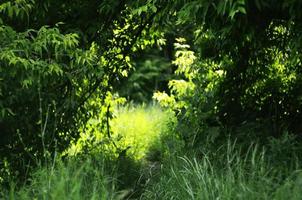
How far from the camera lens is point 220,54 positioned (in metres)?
6.71

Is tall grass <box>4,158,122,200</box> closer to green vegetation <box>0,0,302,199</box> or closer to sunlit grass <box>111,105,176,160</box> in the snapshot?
green vegetation <box>0,0,302,199</box>

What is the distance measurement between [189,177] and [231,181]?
57 centimetres

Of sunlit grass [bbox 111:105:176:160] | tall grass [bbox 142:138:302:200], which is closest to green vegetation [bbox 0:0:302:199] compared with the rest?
tall grass [bbox 142:138:302:200]

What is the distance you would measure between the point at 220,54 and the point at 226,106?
68 centimetres

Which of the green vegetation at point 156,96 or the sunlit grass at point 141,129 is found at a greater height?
the green vegetation at point 156,96

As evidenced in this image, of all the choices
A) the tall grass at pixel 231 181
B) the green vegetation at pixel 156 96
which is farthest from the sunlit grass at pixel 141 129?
the tall grass at pixel 231 181

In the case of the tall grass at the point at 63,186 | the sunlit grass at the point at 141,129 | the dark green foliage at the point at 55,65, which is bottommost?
the sunlit grass at the point at 141,129

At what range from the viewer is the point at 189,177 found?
4.79 meters

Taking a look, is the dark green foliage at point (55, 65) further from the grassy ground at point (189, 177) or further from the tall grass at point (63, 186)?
the grassy ground at point (189, 177)

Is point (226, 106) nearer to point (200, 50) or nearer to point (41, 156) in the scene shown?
point (200, 50)

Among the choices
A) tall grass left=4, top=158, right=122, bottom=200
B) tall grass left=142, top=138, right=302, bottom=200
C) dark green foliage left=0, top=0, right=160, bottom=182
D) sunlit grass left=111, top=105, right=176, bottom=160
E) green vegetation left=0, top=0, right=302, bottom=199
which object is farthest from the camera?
sunlit grass left=111, top=105, right=176, bottom=160

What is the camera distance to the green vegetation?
14.4ft

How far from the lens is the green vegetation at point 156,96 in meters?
4.39

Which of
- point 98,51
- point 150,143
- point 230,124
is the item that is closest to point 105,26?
point 98,51
